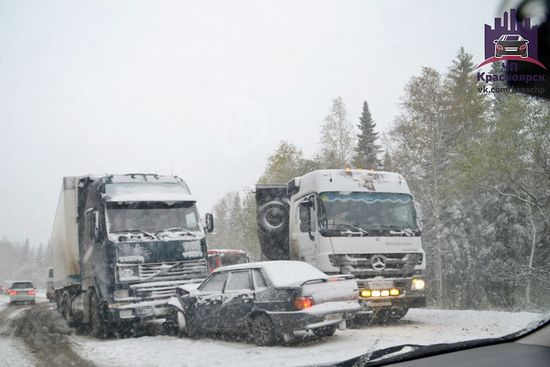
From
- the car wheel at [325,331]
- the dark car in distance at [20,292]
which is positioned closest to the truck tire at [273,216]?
the dark car in distance at [20,292]

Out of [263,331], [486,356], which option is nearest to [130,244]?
[263,331]

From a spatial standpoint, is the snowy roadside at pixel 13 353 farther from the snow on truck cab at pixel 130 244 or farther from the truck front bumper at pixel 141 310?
the snow on truck cab at pixel 130 244

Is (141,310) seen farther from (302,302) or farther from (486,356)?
(486,356)

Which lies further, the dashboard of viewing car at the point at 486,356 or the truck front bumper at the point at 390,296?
the truck front bumper at the point at 390,296

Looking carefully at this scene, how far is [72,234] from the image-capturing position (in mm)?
8141

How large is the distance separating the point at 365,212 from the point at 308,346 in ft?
12.0

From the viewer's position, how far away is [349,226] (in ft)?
22.0

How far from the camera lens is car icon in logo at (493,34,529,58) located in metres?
3.92

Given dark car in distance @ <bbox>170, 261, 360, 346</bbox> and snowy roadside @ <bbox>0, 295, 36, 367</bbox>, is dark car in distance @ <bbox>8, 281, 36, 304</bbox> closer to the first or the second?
snowy roadside @ <bbox>0, 295, 36, 367</bbox>

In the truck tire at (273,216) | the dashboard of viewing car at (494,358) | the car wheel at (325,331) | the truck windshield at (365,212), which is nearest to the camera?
the dashboard of viewing car at (494,358)

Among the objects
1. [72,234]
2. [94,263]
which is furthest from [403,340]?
[72,234]

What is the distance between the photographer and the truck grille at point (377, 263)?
5828 millimetres

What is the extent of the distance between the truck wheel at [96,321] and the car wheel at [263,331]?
6.85 feet

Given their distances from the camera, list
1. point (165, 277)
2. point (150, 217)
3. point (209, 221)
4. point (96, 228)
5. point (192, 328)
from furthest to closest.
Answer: point (96, 228) < point (150, 217) < point (209, 221) < point (165, 277) < point (192, 328)
